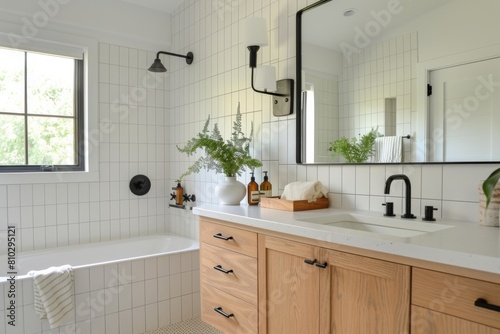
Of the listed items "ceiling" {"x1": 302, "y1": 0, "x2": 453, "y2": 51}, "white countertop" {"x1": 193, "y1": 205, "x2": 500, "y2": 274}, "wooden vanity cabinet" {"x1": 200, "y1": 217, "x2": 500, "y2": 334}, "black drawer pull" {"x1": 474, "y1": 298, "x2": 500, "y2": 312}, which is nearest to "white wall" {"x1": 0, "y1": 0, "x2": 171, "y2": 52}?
"ceiling" {"x1": 302, "y1": 0, "x2": 453, "y2": 51}

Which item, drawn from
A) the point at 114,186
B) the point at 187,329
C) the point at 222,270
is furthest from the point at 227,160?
the point at 114,186

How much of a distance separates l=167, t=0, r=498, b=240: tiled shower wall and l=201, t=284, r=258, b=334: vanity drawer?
705mm

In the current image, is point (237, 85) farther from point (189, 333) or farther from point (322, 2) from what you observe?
point (189, 333)

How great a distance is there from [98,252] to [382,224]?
2353 millimetres

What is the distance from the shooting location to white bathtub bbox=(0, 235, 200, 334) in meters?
2.13

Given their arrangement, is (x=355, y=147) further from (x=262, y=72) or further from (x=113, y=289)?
(x=113, y=289)

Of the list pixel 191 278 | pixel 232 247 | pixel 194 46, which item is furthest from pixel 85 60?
pixel 232 247

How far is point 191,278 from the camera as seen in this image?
2.75m

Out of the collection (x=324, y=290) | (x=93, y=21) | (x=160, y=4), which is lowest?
(x=324, y=290)

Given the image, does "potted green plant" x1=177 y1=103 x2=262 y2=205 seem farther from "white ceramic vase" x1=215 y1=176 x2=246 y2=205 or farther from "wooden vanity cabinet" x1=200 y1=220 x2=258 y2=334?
"wooden vanity cabinet" x1=200 y1=220 x2=258 y2=334

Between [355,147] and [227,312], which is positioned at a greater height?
[355,147]

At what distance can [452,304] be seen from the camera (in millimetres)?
945

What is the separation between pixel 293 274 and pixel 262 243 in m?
0.21

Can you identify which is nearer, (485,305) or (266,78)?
(485,305)
